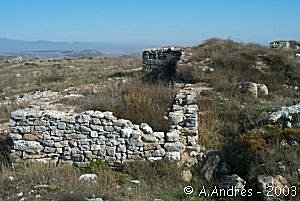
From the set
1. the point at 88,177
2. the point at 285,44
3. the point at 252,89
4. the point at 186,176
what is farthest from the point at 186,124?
the point at 285,44

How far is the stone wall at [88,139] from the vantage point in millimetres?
7777

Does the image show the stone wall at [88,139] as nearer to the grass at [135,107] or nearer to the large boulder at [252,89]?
the grass at [135,107]

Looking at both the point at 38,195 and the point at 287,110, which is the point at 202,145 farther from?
the point at 38,195

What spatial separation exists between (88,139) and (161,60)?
13.1 metres

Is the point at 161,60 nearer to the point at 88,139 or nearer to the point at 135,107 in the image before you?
the point at 135,107

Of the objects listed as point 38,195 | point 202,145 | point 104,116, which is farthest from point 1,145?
point 202,145

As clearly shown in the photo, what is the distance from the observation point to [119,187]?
6699mm

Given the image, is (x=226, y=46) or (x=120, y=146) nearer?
(x=120, y=146)

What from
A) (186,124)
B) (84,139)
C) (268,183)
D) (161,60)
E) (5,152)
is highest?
(161,60)

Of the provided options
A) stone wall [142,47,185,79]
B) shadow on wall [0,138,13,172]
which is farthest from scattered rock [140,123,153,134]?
stone wall [142,47,185,79]

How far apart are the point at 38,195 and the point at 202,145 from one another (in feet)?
12.5

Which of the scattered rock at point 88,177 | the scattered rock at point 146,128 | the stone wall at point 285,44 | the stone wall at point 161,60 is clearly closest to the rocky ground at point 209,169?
the scattered rock at point 88,177

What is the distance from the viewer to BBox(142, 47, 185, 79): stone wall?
1939cm

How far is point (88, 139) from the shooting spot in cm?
793
